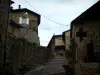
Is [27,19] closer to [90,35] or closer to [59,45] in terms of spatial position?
[59,45]

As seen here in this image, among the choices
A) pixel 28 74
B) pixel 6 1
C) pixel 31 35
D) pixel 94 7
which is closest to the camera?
pixel 28 74

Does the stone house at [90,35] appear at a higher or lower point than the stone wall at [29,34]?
lower

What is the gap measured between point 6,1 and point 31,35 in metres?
20.9

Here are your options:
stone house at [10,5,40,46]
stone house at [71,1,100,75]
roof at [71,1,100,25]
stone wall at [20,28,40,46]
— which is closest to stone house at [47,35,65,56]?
stone wall at [20,28,40,46]

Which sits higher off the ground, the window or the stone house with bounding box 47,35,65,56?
the window

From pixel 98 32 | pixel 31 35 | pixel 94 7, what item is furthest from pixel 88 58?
pixel 31 35

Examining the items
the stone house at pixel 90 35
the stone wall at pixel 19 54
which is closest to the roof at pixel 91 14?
the stone house at pixel 90 35

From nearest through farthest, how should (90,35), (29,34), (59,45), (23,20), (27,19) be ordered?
(90,35)
(29,34)
(23,20)
(27,19)
(59,45)

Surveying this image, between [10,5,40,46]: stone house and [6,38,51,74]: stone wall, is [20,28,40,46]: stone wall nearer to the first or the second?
[10,5,40,46]: stone house

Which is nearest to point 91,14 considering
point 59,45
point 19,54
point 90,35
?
point 90,35

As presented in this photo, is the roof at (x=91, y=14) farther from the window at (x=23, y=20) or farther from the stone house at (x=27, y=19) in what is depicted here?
the window at (x=23, y=20)

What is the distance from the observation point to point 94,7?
44.4 feet

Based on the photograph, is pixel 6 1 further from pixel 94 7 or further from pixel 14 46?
pixel 94 7

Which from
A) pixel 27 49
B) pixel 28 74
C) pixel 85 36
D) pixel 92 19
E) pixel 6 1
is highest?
pixel 6 1
